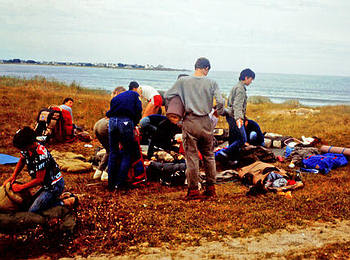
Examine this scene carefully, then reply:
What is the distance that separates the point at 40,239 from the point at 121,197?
6.23 feet

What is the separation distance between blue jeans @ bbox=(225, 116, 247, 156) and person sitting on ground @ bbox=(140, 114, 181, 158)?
4.24ft

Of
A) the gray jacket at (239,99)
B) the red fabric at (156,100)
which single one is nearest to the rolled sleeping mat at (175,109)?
the gray jacket at (239,99)

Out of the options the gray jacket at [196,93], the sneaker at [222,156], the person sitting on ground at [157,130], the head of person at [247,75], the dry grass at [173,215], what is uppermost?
the head of person at [247,75]

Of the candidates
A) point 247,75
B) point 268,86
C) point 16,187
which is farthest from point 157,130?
point 268,86

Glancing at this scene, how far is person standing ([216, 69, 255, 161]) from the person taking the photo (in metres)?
7.25

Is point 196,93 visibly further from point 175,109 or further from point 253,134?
point 253,134

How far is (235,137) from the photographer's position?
790 cm

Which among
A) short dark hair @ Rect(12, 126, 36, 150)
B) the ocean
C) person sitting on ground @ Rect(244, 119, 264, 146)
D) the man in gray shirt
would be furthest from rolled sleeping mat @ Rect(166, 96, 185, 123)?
the ocean

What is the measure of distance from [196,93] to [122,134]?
1659mm

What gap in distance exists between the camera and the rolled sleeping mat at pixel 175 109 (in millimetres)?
5102

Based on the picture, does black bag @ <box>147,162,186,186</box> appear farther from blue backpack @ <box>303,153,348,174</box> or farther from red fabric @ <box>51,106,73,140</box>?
red fabric @ <box>51,106,73,140</box>

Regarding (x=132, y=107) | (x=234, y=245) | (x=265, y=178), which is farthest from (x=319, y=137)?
(x=234, y=245)

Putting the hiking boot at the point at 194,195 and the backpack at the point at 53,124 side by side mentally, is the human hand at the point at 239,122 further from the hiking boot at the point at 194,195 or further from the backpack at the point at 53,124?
the backpack at the point at 53,124

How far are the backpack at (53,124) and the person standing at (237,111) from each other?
16.8 feet
